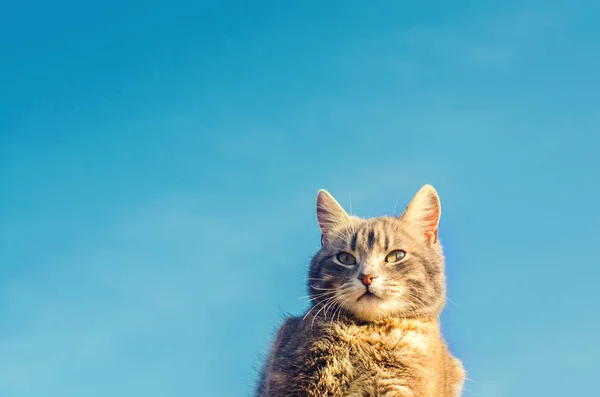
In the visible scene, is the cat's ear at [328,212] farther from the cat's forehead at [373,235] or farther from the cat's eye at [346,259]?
the cat's eye at [346,259]

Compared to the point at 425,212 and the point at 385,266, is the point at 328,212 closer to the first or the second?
the point at 425,212

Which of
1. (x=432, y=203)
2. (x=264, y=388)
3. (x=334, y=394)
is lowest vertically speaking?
(x=334, y=394)

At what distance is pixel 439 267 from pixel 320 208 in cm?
136

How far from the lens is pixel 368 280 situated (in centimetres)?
616

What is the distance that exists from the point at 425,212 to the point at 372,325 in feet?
4.28

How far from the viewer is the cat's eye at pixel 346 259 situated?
21.3 ft

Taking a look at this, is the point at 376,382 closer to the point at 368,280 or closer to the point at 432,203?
the point at 368,280

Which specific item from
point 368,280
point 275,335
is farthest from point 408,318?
point 275,335

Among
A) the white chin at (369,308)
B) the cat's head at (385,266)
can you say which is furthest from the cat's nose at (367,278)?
the white chin at (369,308)

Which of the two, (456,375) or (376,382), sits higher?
(456,375)

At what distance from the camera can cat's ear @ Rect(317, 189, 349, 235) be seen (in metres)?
7.27

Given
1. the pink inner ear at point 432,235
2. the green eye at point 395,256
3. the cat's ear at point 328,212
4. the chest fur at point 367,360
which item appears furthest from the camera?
the cat's ear at point 328,212

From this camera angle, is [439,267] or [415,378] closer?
[415,378]

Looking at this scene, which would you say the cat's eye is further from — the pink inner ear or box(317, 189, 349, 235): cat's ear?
Result: the pink inner ear
